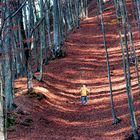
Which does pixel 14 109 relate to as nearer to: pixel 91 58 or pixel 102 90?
pixel 102 90

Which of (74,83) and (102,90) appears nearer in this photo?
(102,90)

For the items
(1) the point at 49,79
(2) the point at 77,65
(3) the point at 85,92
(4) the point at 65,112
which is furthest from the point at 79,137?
(2) the point at 77,65

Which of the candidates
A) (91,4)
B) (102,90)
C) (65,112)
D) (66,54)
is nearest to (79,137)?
(65,112)

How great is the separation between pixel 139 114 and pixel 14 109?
5.94 metres

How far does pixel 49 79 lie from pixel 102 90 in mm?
4100

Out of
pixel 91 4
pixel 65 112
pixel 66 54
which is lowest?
pixel 65 112

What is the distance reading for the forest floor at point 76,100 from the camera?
15.5 meters

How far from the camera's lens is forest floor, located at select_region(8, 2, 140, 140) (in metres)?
15.5

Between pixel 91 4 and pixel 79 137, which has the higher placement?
pixel 91 4

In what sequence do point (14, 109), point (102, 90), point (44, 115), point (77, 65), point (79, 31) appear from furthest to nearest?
point (79, 31) < point (77, 65) < point (102, 90) < point (44, 115) < point (14, 109)

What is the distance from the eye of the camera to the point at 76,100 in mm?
22891

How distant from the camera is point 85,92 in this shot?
21.3 m

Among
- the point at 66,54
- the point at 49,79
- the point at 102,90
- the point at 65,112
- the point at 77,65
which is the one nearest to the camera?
the point at 65,112

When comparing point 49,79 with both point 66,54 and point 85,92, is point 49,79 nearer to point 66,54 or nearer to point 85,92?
point 85,92
